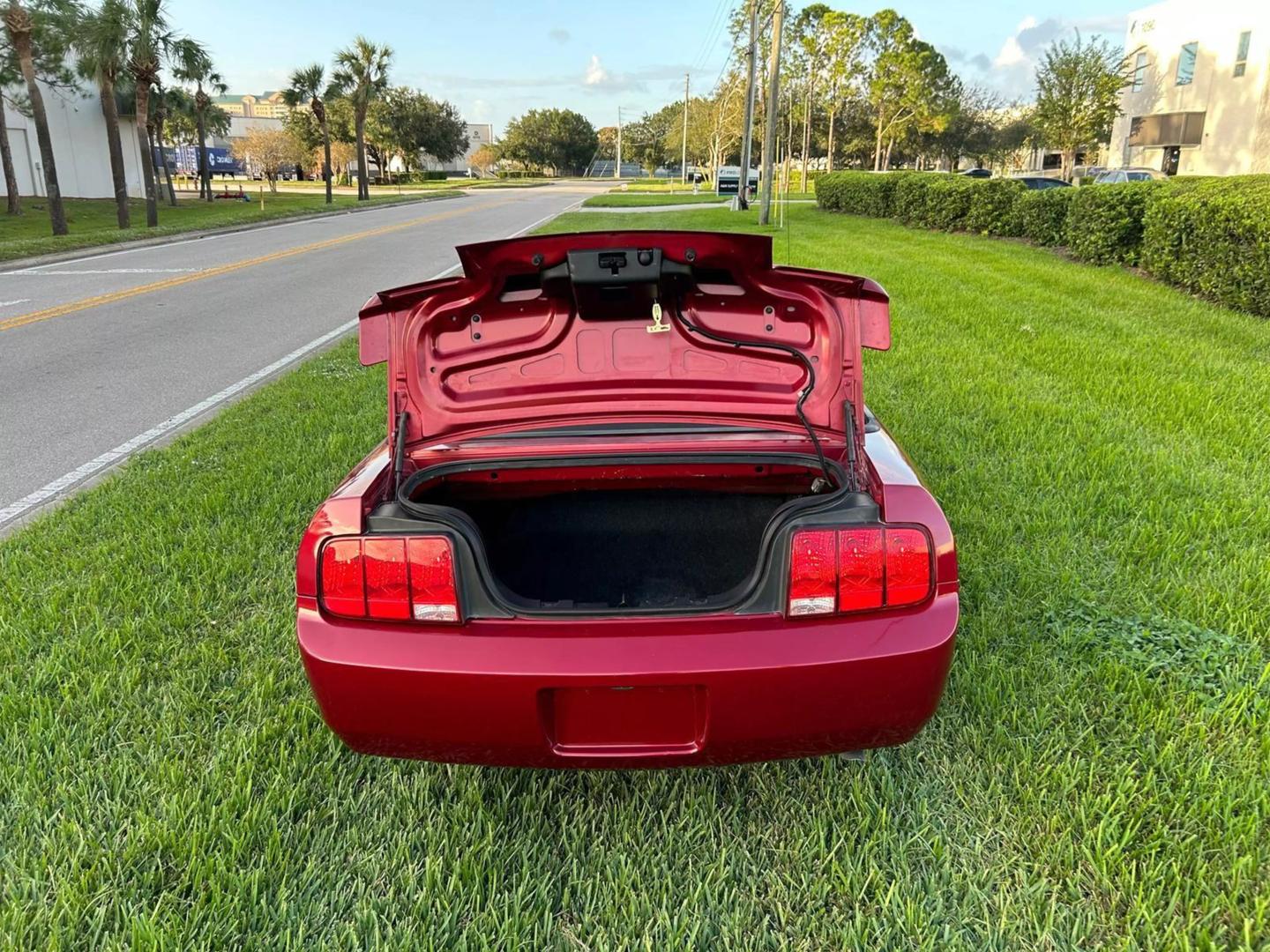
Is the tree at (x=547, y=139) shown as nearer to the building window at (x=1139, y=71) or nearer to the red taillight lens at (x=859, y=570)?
the building window at (x=1139, y=71)

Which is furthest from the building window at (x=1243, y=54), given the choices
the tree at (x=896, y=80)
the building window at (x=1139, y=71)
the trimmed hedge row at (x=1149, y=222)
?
the trimmed hedge row at (x=1149, y=222)

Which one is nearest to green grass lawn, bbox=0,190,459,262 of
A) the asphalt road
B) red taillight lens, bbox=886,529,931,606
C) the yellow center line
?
the asphalt road

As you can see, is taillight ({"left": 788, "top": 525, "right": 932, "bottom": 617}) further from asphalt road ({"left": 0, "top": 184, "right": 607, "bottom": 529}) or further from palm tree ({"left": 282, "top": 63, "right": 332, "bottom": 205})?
palm tree ({"left": 282, "top": 63, "right": 332, "bottom": 205})

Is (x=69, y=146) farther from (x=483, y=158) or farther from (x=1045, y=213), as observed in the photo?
(x=483, y=158)

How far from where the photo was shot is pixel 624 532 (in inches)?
113

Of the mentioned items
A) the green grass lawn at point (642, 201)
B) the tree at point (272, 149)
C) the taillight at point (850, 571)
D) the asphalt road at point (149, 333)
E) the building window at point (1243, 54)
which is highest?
the building window at point (1243, 54)

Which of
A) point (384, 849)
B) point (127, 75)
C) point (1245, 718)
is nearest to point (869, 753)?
point (1245, 718)

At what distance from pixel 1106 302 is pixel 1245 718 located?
8086mm

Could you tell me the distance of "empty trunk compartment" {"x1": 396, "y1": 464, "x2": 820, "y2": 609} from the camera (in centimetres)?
255

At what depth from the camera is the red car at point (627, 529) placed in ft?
6.11

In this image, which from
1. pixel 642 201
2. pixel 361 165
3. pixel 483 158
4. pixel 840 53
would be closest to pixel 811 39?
pixel 840 53

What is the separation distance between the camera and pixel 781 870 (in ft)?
6.75

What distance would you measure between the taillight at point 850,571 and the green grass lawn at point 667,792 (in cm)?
68

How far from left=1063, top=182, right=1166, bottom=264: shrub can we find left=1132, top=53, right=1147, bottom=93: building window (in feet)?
110
